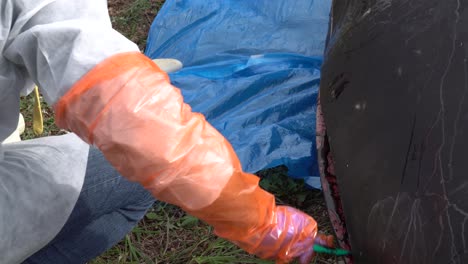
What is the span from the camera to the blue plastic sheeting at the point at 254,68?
2615 millimetres

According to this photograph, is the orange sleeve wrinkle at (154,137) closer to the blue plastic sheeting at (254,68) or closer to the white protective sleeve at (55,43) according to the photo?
the white protective sleeve at (55,43)

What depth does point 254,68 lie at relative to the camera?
2945 mm

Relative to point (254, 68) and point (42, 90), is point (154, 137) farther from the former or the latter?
point (254, 68)

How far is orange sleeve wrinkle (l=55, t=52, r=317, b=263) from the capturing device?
1309 mm

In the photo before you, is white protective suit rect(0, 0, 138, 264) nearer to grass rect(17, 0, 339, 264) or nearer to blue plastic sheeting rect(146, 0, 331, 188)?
grass rect(17, 0, 339, 264)

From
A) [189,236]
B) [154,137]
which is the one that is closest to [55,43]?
[154,137]

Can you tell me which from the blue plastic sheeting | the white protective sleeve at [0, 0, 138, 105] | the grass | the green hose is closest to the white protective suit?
the white protective sleeve at [0, 0, 138, 105]

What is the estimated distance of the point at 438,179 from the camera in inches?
53.9

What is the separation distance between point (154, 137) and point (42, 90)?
0.26 meters

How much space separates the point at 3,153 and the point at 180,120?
57 cm

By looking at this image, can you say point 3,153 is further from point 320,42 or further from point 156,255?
point 320,42

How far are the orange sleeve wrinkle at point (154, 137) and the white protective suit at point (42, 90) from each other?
1.8 inches

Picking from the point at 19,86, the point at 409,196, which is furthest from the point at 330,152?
the point at 19,86

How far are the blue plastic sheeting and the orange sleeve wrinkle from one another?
3.73 ft
